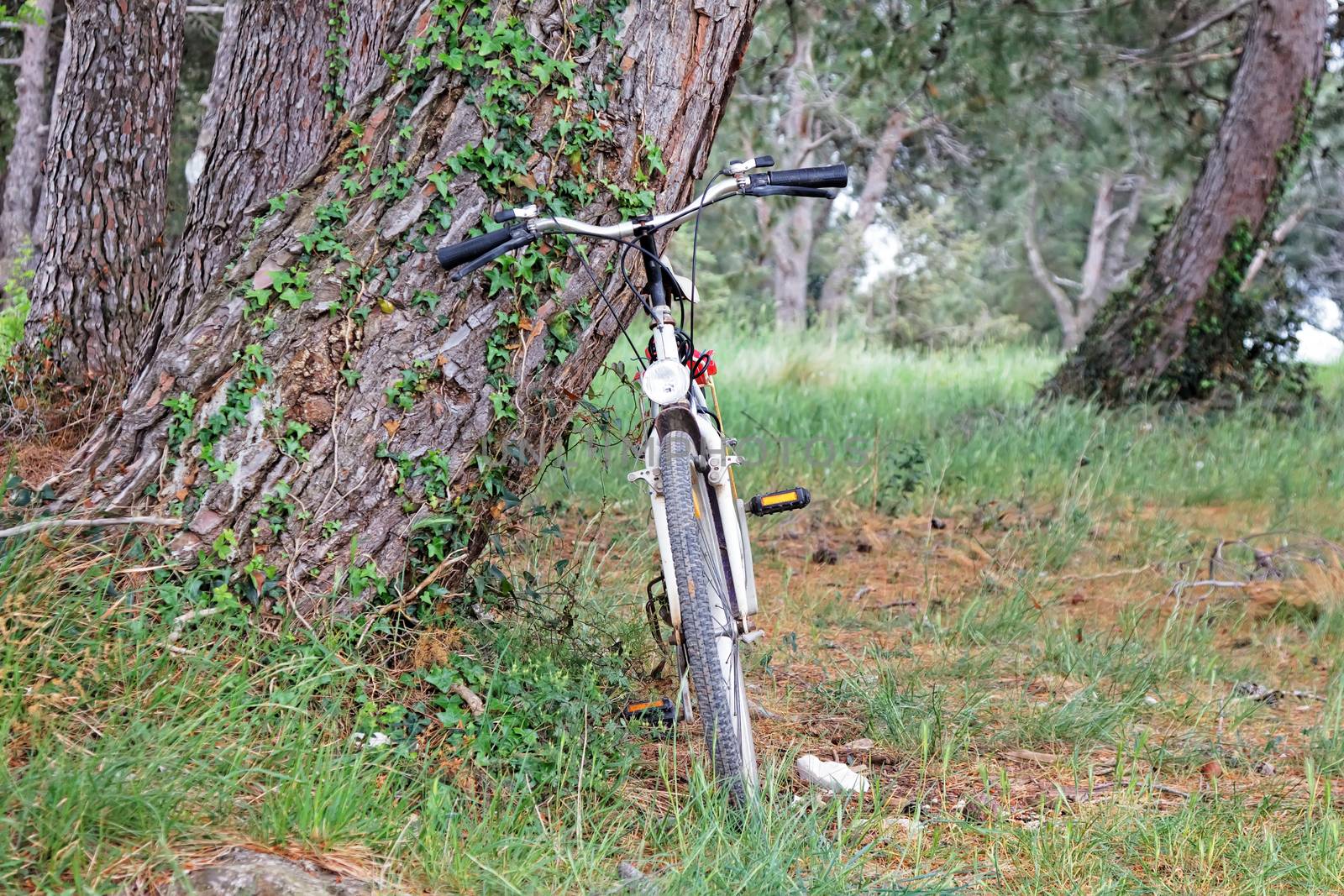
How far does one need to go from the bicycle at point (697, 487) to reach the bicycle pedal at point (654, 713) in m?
0.12

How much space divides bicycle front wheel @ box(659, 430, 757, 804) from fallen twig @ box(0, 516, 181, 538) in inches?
44.9

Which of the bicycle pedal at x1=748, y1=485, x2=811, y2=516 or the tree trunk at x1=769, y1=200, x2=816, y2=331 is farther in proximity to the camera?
the tree trunk at x1=769, y1=200, x2=816, y2=331

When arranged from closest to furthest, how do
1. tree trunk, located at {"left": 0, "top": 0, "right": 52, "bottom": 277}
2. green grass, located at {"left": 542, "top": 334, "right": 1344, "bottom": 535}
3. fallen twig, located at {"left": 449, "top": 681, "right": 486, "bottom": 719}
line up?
fallen twig, located at {"left": 449, "top": 681, "right": 486, "bottom": 719} → green grass, located at {"left": 542, "top": 334, "right": 1344, "bottom": 535} → tree trunk, located at {"left": 0, "top": 0, "right": 52, "bottom": 277}

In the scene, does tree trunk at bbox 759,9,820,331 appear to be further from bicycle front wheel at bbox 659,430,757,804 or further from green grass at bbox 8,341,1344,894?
bicycle front wheel at bbox 659,430,757,804

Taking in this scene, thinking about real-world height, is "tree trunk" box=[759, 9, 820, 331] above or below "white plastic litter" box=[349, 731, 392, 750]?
above

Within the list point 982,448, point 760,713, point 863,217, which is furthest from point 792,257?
point 760,713

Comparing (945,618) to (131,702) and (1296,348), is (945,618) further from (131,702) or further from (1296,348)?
(1296,348)

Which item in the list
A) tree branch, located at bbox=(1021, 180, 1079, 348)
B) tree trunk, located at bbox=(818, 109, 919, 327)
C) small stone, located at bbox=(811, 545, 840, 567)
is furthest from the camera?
tree branch, located at bbox=(1021, 180, 1079, 348)

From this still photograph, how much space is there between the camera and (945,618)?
4.39 m

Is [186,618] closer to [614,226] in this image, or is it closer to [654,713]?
[654,713]

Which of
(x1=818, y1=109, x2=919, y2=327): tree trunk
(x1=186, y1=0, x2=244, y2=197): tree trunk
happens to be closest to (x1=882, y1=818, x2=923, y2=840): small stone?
(x1=186, y1=0, x2=244, y2=197): tree trunk

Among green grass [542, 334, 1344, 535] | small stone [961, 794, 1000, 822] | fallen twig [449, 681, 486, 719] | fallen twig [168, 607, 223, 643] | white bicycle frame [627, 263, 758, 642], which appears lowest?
small stone [961, 794, 1000, 822]

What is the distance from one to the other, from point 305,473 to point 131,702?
0.65 m

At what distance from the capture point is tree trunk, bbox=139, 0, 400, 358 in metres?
4.62
